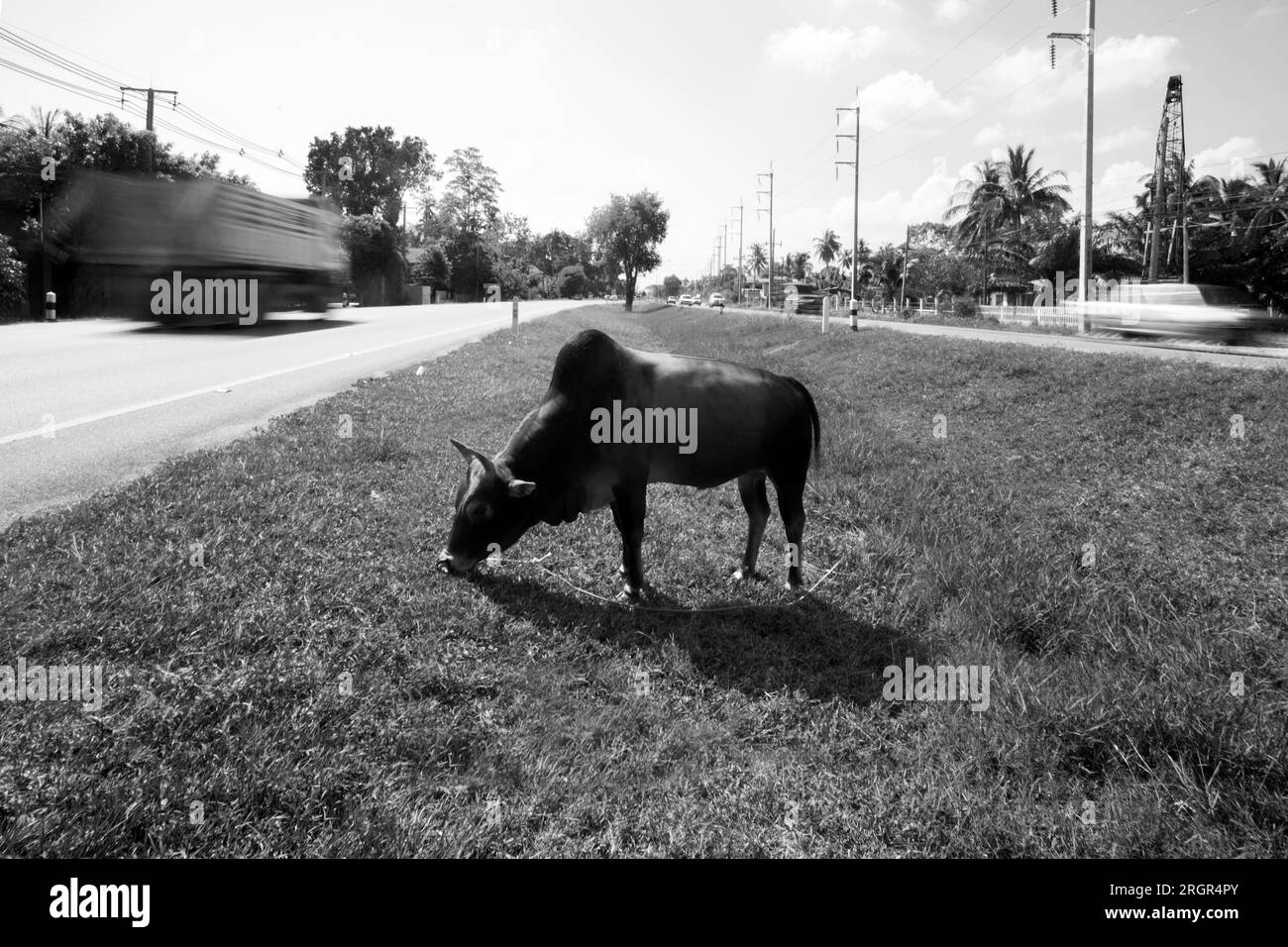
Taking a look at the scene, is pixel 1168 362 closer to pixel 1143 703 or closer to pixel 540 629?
pixel 1143 703

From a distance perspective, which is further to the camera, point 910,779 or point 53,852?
point 910,779

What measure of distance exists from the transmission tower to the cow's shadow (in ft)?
155

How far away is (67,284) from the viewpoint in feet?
84.0

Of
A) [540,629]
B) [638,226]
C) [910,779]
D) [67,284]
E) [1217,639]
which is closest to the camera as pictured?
[910,779]

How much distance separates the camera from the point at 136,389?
9.32 meters

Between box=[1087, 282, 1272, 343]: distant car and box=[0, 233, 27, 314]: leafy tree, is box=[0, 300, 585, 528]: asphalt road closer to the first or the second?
box=[0, 233, 27, 314]: leafy tree

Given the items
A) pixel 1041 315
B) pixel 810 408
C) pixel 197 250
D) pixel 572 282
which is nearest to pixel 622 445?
pixel 810 408

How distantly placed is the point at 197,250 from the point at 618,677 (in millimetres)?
12820

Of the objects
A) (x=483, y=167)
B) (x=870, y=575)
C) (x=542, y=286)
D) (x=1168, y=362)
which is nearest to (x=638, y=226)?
(x=483, y=167)

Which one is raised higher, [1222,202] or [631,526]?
[1222,202]

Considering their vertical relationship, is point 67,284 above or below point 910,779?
above

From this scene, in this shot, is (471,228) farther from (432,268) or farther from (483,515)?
(483,515)
